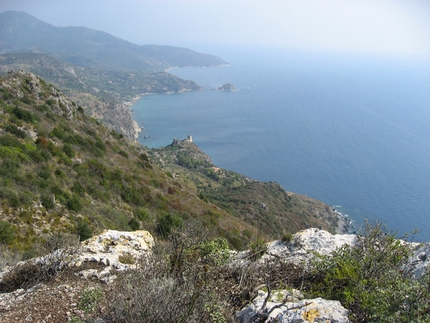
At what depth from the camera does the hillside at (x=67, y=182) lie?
10.8 m

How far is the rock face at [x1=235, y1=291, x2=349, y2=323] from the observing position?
3.46 m

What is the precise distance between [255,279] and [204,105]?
18211 centimetres

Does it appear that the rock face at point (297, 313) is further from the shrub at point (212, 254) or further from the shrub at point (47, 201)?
the shrub at point (47, 201)

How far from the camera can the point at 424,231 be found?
212ft

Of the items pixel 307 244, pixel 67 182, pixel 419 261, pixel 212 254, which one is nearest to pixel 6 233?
pixel 67 182

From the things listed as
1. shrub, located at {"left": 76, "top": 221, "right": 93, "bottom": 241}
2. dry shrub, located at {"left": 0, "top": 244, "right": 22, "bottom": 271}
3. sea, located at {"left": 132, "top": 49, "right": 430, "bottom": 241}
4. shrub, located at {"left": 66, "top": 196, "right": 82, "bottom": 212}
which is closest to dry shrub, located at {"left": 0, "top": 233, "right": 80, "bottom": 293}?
dry shrub, located at {"left": 0, "top": 244, "right": 22, "bottom": 271}

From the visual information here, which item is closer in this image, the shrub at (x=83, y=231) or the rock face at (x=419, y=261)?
the rock face at (x=419, y=261)

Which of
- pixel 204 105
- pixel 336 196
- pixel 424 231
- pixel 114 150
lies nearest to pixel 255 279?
pixel 114 150

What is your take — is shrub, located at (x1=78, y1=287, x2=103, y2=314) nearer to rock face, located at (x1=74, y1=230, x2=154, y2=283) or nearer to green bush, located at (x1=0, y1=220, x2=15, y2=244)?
rock face, located at (x1=74, y1=230, x2=154, y2=283)

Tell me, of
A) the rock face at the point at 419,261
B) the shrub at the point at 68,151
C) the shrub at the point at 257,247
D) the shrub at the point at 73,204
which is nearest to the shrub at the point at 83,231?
the shrub at the point at 73,204

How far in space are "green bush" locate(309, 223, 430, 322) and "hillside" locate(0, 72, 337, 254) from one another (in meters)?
3.41

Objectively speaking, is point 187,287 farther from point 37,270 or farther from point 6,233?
point 6,233

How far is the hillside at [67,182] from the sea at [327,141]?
53.8 m

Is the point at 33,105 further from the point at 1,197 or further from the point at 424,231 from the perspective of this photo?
the point at 424,231
